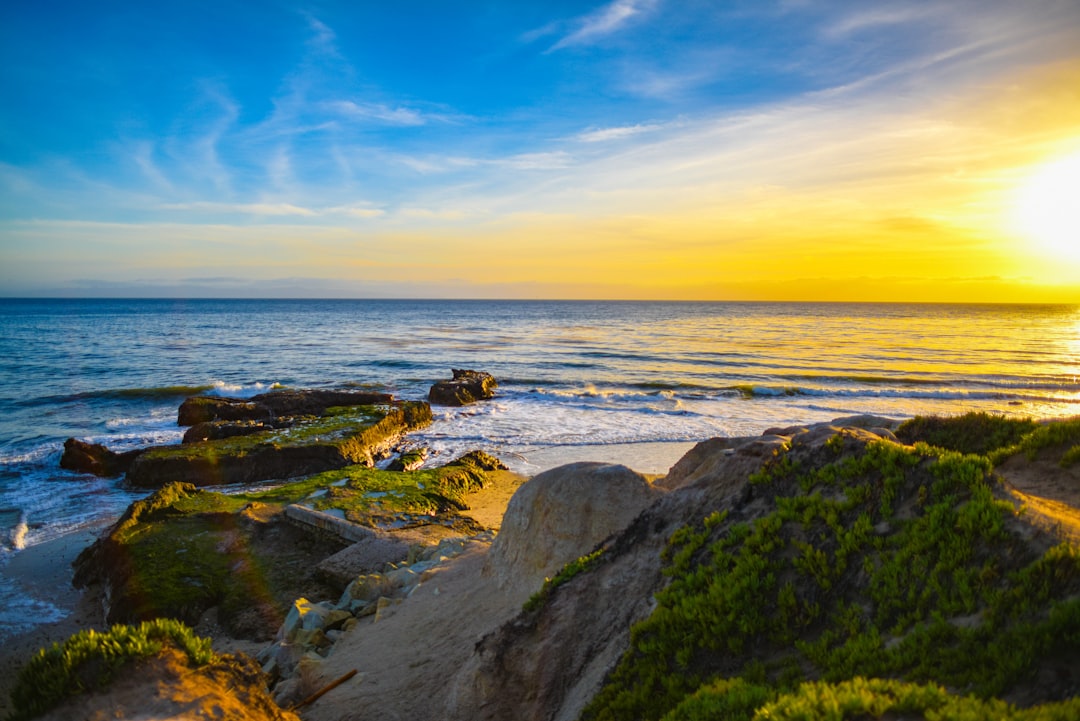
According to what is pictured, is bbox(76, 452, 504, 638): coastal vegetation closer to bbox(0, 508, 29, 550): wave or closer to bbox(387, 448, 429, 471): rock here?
bbox(0, 508, 29, 550): wave

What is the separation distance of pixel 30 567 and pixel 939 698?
1478cm

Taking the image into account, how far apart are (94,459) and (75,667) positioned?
17888mm

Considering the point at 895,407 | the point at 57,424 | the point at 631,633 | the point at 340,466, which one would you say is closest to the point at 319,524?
the point at 340,466

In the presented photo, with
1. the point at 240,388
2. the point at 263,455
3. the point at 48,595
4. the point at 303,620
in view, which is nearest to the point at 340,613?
the point at 303,620

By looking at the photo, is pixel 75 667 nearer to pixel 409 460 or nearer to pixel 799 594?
pixel 799 594

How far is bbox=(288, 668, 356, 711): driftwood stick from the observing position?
6352mm

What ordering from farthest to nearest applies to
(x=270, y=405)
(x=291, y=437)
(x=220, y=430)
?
1. (x=270, y=405)
2. (x=220, y=430)
3. (x=291, y=437)

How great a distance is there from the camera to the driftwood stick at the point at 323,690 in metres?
6.35

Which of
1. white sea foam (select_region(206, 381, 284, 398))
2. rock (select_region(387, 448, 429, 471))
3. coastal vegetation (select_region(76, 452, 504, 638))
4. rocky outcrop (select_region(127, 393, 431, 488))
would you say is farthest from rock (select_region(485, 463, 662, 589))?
white sea foam (select_region(206, 381, 284, 398))

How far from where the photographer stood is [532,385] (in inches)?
1401

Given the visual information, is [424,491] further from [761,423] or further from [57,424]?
[57,424]

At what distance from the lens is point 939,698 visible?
2.88 meters

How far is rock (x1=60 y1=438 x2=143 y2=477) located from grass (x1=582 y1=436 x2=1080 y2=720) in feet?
63.9

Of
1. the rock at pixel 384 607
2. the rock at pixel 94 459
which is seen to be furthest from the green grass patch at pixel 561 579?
the rock at pixel 94 459
